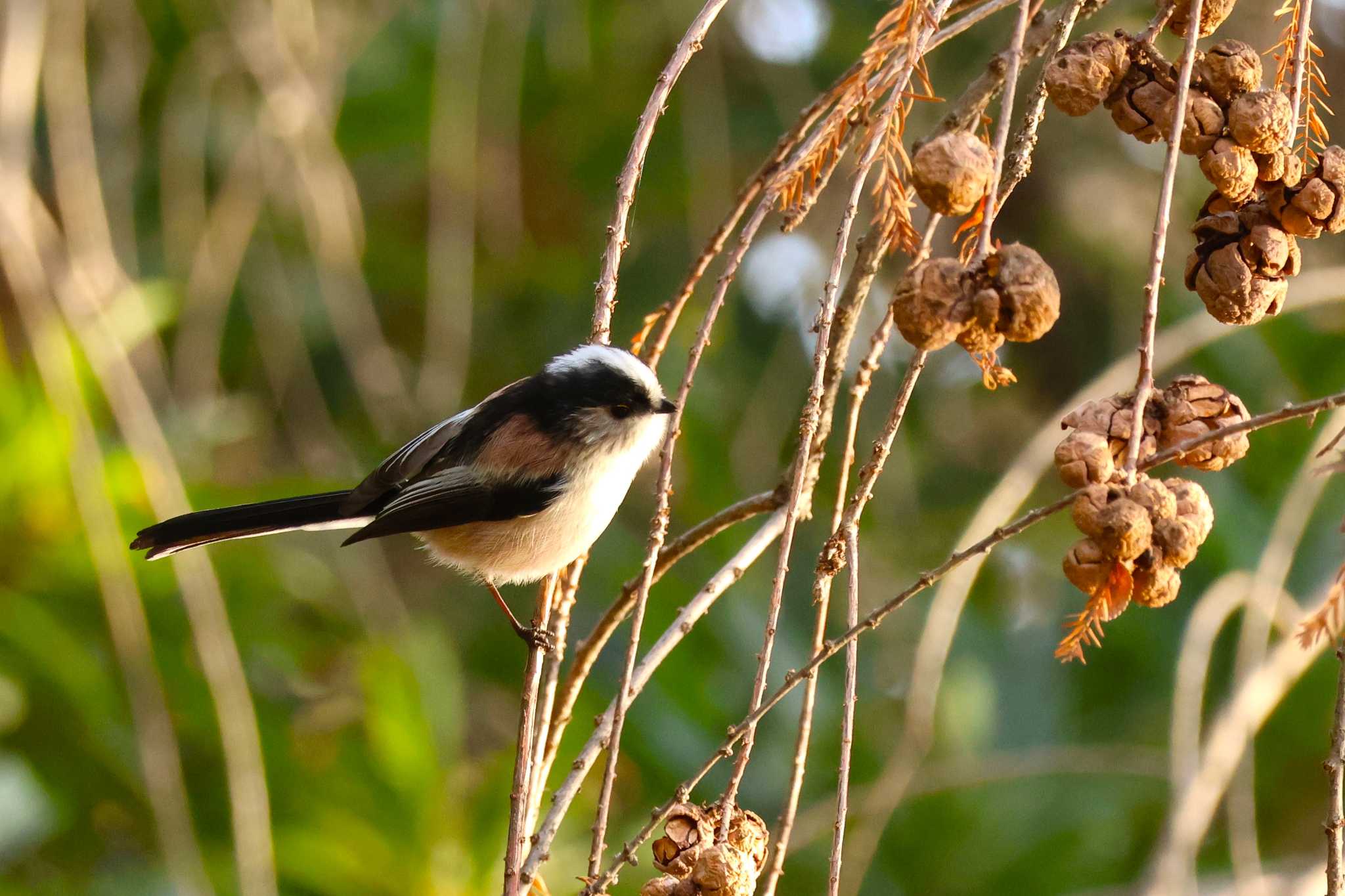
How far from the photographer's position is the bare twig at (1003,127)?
881mm

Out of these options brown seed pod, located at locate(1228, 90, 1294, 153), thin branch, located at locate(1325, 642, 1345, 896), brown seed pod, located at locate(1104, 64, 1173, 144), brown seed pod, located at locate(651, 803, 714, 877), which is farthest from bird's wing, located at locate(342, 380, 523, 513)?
thin branch, located at locate(1325, 642, 1345, 896)

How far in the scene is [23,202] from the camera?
247 cm

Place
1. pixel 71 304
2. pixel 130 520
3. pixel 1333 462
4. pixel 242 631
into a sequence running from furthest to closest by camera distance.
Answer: pixel 242 631 → pixel 130 520 → pixel 71 304 → pixel 1333 462

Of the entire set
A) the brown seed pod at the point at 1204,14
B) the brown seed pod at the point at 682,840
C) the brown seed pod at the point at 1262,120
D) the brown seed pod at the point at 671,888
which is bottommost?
the brown seed pod at the point at 671,888

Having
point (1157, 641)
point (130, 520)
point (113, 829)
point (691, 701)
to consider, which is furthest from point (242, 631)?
point (1157, 641)

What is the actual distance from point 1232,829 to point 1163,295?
72.0 inches

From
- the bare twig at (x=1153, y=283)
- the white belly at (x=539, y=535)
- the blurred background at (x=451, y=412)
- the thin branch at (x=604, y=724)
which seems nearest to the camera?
the bare twig at (x=1153, y=283)

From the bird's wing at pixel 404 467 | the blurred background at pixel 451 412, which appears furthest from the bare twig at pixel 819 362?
the bird's wing at pixel 404 467

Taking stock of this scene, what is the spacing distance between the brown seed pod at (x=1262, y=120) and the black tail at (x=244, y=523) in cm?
193

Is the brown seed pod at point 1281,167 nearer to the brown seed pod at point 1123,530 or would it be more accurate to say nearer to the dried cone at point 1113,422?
the dried cone at point 1113,422

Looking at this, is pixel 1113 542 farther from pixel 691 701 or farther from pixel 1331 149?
pixel 691 701

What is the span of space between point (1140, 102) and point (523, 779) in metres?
0.84

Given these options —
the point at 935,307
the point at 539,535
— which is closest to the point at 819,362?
the point at 935,307

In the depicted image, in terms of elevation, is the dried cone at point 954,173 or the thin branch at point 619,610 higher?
the dried cone at point 954,173
